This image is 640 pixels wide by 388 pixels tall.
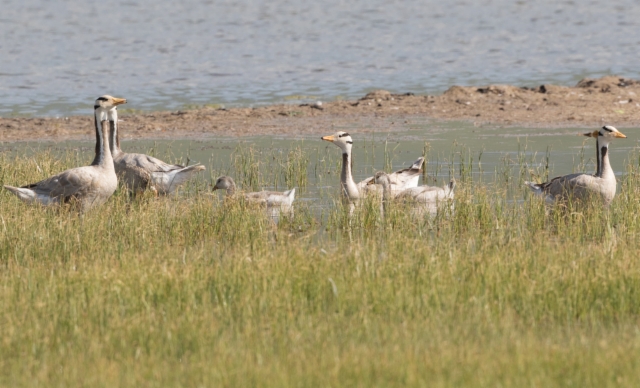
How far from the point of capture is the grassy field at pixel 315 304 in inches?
265

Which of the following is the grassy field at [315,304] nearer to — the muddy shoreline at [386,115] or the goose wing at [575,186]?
the goose wing at [575,186]

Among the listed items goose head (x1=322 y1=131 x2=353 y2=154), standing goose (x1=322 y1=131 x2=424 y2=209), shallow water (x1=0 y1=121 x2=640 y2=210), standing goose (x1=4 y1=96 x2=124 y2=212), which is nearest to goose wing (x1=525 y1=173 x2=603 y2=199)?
shallow water (x1=0 y1=121 x2=640 y2=210)

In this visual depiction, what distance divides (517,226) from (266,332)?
5.06 m

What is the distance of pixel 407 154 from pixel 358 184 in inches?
181

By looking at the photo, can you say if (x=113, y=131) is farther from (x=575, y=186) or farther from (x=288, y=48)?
(x=288, y=48)

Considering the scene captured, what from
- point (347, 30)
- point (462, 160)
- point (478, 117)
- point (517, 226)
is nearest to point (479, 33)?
point (347, 30)

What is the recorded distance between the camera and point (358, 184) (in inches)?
614

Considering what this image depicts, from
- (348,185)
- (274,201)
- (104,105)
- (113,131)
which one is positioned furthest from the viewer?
(113,131)

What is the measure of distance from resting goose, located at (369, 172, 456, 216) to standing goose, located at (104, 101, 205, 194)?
9.52ft

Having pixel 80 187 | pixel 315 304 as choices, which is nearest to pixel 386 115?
pixel 80 187

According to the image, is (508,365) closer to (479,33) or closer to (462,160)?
(462,160)

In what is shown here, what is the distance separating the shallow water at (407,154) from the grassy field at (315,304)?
12.3ft

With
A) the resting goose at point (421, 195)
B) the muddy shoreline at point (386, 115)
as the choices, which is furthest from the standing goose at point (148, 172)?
the muddy shoreline at point (386, 115)

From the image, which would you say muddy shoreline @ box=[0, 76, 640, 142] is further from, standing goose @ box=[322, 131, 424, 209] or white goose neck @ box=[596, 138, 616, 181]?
white goose neck @ box=[596, 138, 616, 181]
